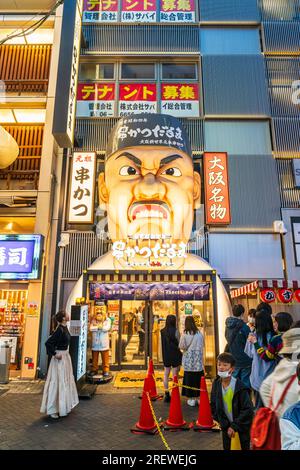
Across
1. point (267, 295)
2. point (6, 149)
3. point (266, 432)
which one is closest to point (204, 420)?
point (266, 432)

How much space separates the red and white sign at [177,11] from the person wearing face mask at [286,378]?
51.8 ft

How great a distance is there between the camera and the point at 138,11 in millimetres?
14797

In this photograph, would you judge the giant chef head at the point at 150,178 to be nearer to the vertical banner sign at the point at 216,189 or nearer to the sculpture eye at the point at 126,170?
the sculpture eye at the point at 126,170

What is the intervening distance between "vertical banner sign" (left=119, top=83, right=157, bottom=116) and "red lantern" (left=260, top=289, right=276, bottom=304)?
8757 mm

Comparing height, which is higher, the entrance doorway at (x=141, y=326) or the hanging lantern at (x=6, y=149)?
the hanging lantern at (x=6, y=149)

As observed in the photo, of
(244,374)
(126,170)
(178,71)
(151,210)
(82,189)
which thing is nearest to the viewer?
(244,374)

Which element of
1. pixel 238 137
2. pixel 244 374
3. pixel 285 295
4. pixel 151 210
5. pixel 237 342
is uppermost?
pixel 238 137

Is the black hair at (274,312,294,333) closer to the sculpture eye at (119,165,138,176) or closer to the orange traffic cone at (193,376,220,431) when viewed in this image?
the orange traffic cone at (193,376,220,431)

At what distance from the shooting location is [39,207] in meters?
11.6

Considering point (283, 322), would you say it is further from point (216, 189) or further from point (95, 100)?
point (95, 100)

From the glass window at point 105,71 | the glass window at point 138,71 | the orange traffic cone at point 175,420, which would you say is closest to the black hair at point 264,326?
the orange traffic cone at point 175,420

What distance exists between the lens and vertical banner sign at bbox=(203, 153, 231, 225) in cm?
1088

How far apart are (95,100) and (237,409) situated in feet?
43.6

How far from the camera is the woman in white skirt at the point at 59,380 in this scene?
256 inches
